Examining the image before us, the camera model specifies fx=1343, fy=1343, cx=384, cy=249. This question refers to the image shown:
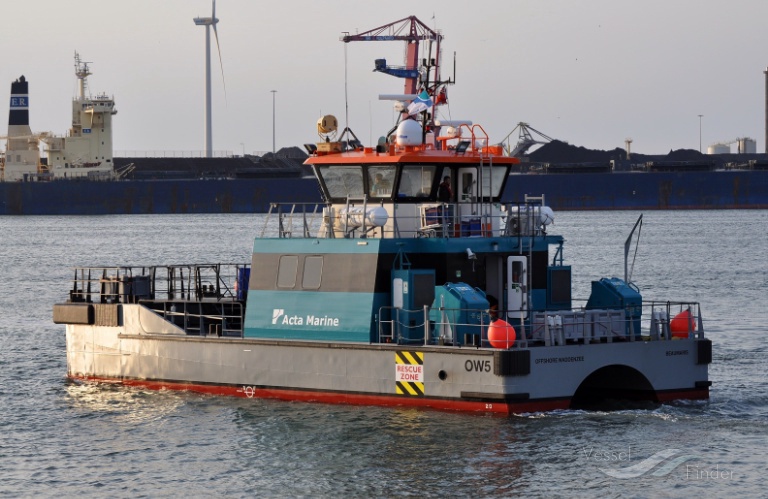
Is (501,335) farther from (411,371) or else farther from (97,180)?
(97,180)

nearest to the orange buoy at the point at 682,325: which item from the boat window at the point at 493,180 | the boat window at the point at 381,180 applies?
the boat window at the point at 493,180

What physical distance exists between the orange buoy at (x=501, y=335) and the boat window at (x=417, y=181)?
3475mm

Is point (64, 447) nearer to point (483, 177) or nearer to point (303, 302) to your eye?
point (303, 302)

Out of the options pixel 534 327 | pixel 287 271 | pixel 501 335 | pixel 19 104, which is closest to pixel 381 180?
pixel 287 271

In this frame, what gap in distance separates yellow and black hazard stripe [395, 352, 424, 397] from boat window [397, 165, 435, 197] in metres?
3.16

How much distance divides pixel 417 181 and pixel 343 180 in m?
1.37

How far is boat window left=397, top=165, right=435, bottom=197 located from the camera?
2341 centimetres

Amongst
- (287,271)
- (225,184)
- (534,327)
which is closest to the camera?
(534,327)

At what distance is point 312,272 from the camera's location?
23406 mm

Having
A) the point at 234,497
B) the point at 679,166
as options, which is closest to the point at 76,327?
the point at 234,497

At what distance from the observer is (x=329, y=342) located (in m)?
22.7

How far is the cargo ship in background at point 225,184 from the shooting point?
404 ft

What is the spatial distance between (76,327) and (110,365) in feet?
3.95

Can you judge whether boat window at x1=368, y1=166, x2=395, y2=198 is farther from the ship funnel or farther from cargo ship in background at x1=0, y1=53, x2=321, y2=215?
the ship funnel
